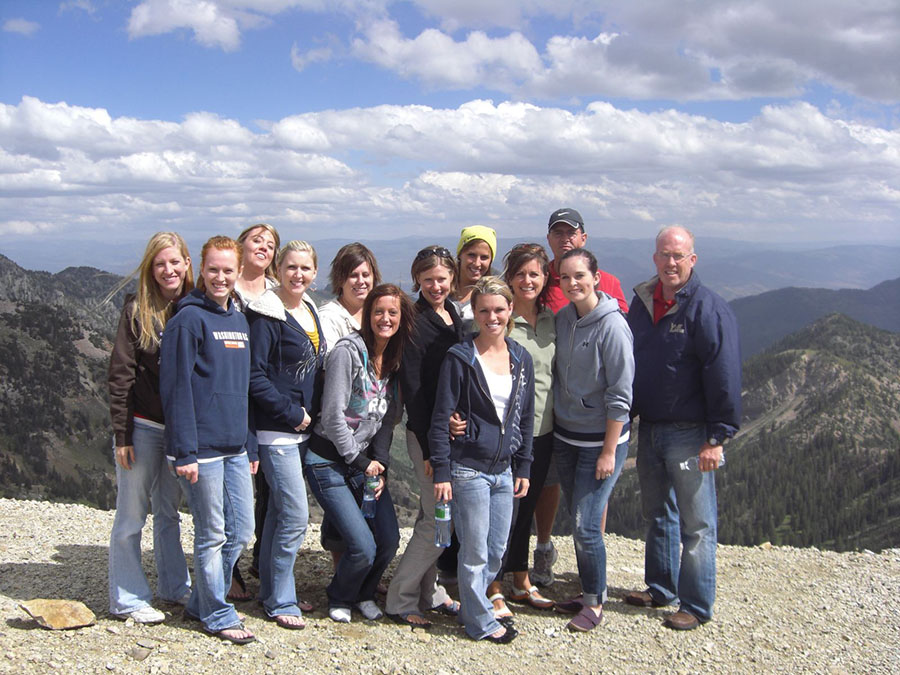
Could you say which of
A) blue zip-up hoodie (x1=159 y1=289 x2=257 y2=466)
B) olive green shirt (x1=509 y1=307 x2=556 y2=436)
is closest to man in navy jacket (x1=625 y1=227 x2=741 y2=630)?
olive green shirt (x1=509 y1=307 x2=556 y2=436)

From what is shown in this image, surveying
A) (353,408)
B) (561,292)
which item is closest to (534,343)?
(561,292)

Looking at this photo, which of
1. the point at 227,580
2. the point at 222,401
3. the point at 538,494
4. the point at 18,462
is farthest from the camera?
the point at 18,462

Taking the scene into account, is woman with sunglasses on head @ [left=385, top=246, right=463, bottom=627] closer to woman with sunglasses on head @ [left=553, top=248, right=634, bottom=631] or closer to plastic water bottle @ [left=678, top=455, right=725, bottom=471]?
woman with sunglasses on head @ [left=553, top=248, right=634, bottom=631]

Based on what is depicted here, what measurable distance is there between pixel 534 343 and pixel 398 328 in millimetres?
1543

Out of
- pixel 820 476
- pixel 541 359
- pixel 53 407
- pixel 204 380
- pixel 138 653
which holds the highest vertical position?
pixel 541 359

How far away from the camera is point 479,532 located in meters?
6.63

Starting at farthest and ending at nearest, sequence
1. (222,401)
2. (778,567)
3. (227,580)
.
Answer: (778,567) → (227,580) → (222,401)

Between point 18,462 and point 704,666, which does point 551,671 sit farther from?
point 18,462

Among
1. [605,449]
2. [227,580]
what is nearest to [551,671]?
[605,449]

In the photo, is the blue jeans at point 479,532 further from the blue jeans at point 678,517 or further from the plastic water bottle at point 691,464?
the plastic water bottle at point 691,464

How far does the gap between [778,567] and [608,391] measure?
214 inches

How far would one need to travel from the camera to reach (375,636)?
6984mm

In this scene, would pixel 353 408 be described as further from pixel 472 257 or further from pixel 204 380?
pixel 472 257

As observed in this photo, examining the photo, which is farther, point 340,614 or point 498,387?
point 340,614
